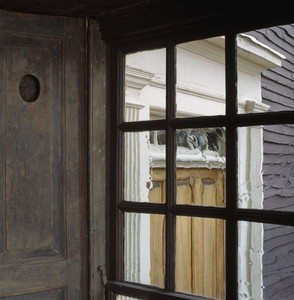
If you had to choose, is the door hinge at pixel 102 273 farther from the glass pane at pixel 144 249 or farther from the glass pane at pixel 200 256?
the glass pane at pixel 200 256

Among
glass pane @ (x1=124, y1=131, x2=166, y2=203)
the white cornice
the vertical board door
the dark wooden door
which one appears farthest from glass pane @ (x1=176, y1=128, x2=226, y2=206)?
the dark wooden door

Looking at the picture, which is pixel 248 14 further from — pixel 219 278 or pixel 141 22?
pixel 219 278

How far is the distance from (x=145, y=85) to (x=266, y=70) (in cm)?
54

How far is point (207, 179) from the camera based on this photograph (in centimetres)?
190

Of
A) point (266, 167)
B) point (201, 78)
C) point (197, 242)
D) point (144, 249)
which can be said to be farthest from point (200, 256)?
point (201, 78)

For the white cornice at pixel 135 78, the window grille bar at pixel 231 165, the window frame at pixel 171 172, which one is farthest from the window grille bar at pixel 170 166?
the window grille bar at pixel 231 165

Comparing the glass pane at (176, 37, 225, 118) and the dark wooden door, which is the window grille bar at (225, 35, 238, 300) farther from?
the dark wooden door

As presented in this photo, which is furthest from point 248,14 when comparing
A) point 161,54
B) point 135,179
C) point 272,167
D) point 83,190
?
point 83,190

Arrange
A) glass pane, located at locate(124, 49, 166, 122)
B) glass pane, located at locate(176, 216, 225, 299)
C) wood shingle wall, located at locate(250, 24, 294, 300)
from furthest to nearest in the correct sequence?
glass pane, located at locate(124, 49, 166, 122), glass pane, located at locate(176, 216, 225, 299), wood shingle wall, located at locate(250, 24, 294, 300)

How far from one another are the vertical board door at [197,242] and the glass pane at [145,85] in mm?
325

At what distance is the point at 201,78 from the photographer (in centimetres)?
196

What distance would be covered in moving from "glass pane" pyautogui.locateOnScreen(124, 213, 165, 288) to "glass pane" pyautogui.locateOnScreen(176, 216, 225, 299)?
0.09m

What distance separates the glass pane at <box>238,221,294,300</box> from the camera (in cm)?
169

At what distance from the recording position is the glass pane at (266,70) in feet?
5.60
